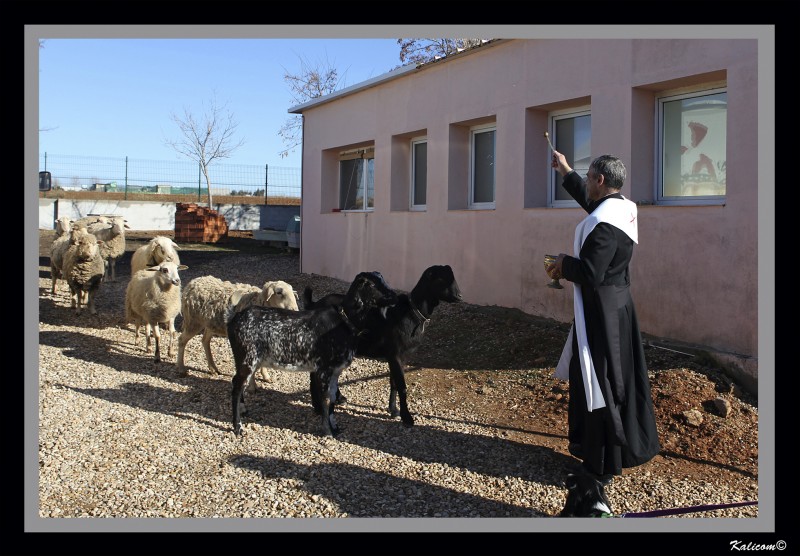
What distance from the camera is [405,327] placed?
279 inches

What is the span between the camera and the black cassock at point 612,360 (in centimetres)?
492

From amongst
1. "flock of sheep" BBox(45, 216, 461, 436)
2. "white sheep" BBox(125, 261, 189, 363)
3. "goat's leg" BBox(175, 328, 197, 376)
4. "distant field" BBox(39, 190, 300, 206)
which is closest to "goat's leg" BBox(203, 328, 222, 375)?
"goat's leg" BBox(175, 328, 197, 376)

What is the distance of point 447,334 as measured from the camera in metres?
10.2

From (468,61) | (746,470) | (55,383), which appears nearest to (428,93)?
(468,61)

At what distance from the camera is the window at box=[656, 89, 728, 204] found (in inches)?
319

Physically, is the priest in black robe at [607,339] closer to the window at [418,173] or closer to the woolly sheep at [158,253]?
the woolly sheep at [158,253]

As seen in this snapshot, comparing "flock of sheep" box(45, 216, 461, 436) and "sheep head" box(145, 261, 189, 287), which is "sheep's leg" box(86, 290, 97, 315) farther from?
"flock of sheep" box(45, 216, 461, 436)

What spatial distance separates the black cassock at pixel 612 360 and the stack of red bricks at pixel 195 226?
20.9 metres

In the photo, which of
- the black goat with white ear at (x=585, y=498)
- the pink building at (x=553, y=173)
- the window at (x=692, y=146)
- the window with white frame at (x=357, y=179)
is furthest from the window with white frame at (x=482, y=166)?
the black goat with white ear at (x=585, y=498)

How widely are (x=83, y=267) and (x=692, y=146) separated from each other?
28.6 feet

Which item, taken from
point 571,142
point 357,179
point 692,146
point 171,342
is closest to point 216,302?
point 171,342
